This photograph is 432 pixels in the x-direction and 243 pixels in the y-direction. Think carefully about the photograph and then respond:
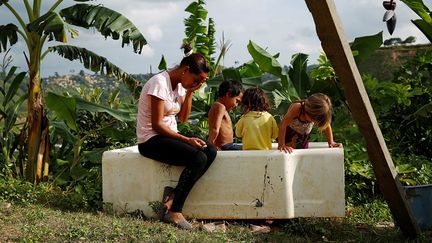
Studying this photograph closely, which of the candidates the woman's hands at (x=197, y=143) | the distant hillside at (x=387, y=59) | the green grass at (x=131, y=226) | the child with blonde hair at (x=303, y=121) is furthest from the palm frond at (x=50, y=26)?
the distant hillside at (x=387, y=59)

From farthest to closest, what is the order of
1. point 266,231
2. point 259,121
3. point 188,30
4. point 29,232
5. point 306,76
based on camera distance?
1. point 188,30
2. point 306,76
3. point 259,121
4. point 266,231
5. point 29,232

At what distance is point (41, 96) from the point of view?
274 inches

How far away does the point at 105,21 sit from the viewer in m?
7.17

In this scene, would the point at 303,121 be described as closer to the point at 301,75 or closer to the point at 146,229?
the point at 146,229

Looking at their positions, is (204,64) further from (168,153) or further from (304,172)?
(304,172)

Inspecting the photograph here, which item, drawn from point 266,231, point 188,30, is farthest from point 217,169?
point 188,30

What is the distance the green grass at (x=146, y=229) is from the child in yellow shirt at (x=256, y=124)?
0.71 m

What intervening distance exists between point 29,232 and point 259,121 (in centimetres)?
217

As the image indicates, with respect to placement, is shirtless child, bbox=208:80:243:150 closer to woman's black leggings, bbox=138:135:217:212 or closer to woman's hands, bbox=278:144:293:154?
woman's black leggings, bbox=138:135:217:212

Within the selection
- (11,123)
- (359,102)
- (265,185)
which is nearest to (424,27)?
(265,185)

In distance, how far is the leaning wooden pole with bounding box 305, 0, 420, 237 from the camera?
12.6 ft

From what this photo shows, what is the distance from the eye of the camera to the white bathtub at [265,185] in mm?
5305

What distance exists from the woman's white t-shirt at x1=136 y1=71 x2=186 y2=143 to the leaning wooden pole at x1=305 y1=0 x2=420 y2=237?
1.66 metres

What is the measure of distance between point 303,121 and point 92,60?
3074mm
